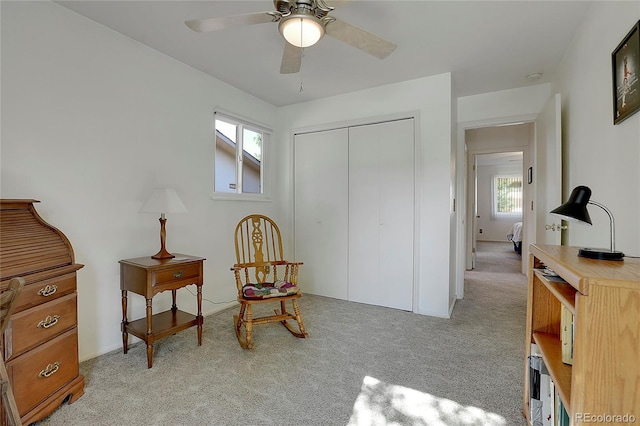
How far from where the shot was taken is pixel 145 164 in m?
2.47

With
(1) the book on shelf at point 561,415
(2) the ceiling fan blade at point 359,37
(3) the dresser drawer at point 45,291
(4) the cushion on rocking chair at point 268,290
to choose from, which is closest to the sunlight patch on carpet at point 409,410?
(1) the book on shelf at point 561,415

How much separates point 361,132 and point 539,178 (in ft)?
6.28

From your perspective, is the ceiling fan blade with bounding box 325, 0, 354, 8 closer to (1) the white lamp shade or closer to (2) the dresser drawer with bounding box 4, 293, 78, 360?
(1) the white lamp shade

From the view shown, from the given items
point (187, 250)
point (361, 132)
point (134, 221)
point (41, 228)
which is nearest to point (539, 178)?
point (361, 132)

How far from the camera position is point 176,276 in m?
2.15

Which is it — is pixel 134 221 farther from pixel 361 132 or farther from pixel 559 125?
pixel 559 125

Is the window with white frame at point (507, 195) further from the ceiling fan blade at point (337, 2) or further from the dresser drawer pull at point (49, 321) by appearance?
the dresser drawer pull at point (49, 321)

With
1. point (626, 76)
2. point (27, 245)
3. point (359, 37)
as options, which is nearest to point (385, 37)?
point (359, 37)

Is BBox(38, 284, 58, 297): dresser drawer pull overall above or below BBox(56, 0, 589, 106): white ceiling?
below

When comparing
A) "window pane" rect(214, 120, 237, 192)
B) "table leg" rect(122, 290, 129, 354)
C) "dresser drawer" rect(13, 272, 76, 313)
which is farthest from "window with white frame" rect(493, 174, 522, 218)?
"dresser drawer" rect(13, 272, 76, 313)

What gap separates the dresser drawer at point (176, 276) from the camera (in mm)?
2049

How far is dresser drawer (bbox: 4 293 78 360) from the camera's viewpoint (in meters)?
1.35

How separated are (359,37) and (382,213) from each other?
1.95 metres

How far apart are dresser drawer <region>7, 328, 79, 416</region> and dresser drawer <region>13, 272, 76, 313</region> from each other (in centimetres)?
22
